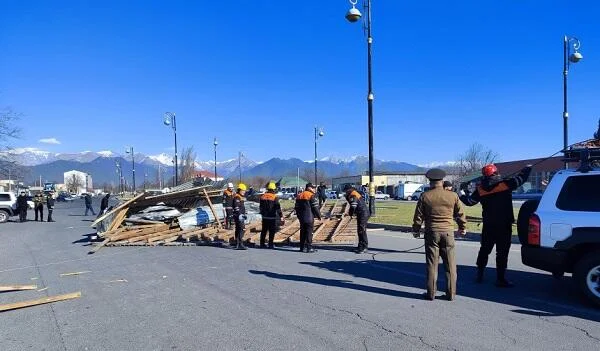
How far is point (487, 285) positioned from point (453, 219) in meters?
1.64

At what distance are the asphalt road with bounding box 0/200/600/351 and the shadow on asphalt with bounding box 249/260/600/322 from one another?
20 millimetres

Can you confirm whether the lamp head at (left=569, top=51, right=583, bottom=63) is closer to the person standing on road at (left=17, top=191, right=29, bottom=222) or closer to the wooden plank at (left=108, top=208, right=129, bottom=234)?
the wooden plank at (left=108, top=208, right=129, bottom=234)

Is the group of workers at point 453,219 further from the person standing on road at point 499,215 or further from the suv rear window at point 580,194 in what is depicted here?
the suv rear window at point 580,194

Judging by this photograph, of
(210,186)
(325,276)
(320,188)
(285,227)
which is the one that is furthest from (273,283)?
(320,188)

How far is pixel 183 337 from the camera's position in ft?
17.8

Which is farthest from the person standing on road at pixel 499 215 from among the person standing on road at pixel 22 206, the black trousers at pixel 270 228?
the person standing on road at pixel 22 206

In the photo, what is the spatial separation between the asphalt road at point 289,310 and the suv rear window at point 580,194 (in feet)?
4.24

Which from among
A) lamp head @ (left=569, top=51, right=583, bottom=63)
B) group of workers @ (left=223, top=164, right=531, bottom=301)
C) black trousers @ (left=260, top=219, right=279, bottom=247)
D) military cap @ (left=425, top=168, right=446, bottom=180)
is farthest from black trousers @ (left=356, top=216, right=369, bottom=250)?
lamp head @ (left=569, top=51, right=583, bottom=63)

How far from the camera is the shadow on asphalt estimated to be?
643cm

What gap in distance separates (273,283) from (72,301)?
310 centimetres

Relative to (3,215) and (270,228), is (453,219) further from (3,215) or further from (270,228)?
(3,215)

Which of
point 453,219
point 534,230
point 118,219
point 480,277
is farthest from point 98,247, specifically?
point 534,230

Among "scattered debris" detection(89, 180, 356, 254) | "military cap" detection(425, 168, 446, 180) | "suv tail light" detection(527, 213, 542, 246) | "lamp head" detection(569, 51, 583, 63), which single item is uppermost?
"lamp head" detection(569, 51, 583, 63)

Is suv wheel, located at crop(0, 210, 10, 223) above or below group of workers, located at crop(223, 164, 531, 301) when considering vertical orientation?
below
